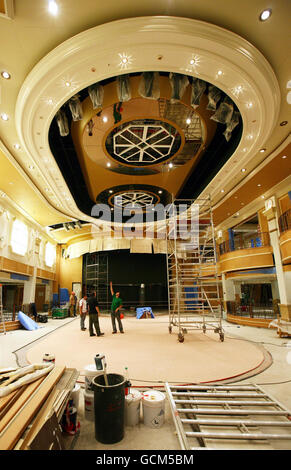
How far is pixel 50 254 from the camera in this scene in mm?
15500

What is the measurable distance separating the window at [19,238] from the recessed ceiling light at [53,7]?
27.7 feet

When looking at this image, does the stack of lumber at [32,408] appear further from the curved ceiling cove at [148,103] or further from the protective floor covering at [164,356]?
the curved ceiling cove at [148,103]

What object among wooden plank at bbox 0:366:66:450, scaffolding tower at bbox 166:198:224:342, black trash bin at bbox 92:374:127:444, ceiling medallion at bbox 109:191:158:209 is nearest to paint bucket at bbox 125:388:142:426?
black trash bin at bbox 92:374:127:444

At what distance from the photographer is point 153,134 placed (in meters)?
6.28

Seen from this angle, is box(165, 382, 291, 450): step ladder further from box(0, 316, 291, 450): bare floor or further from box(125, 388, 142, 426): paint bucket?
box(125, 388, 142, 426): paint bucket

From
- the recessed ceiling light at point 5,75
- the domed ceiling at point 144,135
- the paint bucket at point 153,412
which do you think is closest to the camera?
the paint bucket at point 153,412

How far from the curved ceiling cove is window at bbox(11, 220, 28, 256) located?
3.41 m

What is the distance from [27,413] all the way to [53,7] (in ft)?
15.2

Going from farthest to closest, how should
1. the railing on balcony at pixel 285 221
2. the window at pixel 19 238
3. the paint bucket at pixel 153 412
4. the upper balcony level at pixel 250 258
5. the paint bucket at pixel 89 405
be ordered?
the window at pixel 19 238, the upper balcony level at pixel 250 258, the railing on balcony at pixel 285 221, the paint bucket at pixel 89 405, the paint bucket at pixel 153 412

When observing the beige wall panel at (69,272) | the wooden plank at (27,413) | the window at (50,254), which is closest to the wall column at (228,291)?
the beige wall panel at (69,272)

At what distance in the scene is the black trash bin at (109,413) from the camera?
1.98m
